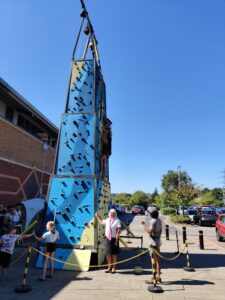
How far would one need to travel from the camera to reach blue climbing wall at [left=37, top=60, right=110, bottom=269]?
866 centimetres

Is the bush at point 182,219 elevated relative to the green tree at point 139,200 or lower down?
lower down

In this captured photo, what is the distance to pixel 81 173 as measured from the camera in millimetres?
9531

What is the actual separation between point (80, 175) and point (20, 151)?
875 cm

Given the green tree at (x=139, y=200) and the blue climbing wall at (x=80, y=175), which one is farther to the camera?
the green tree at (x=139, y=200)

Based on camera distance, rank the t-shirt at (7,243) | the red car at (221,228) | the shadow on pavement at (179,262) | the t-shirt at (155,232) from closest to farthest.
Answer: the t-shirt at (7,243)
the t-shirt at (155,232)
the shadow on pavement at (179,262)
the red car at (221,228)

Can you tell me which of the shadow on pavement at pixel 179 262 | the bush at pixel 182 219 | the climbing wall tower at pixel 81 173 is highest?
the climbing wall tower at pixel 81 173

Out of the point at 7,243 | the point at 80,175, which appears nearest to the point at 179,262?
the point at 80,175

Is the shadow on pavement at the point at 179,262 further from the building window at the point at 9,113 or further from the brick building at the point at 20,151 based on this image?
the building window at the point at 9,113

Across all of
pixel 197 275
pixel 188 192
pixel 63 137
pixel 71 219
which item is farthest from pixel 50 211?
pixel 188 192

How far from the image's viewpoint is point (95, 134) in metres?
9.94

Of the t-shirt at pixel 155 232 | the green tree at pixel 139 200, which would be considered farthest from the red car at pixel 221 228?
the green tree at pixel 139 200

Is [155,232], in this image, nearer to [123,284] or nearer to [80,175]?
[123,284]

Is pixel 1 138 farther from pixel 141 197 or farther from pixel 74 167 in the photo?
pixel 141 197

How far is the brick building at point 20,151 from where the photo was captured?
14.9 meters
